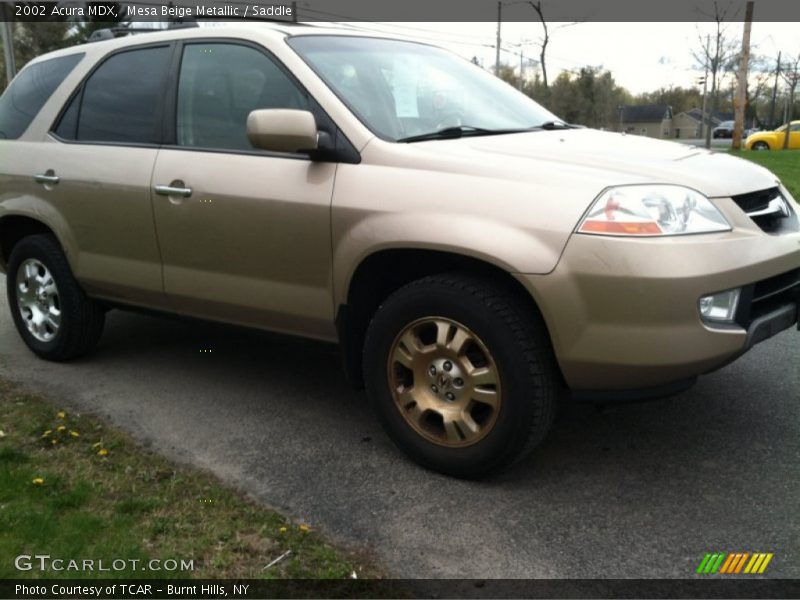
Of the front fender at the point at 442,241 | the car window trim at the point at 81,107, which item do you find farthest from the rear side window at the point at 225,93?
the front fender at the point at 442,241

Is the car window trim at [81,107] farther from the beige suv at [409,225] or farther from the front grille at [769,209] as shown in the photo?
the front grille at [769,209]

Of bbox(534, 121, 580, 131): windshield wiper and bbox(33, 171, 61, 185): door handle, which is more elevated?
bbox(534, 121, 580, 131): windshield wiper

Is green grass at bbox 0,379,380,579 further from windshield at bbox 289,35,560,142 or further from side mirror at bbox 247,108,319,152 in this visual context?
windshield at bbox 289,35,560,142

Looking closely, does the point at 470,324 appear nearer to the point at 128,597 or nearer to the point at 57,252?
the point at 128,597

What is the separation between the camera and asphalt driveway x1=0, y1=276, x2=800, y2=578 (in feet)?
8.82

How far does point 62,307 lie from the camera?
15.1 feet

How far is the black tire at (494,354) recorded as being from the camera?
9.54ft

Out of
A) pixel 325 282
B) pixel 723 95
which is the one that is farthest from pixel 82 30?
pixel 723 95

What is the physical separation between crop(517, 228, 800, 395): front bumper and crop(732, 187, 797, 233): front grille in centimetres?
16

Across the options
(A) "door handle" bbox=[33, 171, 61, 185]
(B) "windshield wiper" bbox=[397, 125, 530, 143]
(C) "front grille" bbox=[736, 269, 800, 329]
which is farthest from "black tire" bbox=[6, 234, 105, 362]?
(C) "front grille" bbox=[736, 269, 800, 329]

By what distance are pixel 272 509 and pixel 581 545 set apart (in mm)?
1146

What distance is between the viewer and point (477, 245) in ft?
9.50

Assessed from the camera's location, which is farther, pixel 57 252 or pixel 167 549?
pixel 57 252

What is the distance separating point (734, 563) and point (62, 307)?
3.78 m
